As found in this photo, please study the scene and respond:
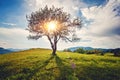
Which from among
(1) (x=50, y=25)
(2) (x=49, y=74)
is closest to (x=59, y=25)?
(1) (x=50, y=25)

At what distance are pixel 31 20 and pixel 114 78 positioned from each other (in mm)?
37719

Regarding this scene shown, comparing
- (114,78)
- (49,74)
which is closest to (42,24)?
(49,74)

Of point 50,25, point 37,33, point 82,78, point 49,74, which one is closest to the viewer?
point 82,78

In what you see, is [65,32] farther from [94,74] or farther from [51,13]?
[94,74]

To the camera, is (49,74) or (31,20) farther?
(31,20)

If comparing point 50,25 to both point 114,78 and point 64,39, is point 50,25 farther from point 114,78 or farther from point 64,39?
point 114,78

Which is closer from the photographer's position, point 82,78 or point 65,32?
point 82,78

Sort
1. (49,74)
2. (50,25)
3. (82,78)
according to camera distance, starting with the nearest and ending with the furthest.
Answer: (82,78), (49,74), (50,25)

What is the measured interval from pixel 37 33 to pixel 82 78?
35.2m

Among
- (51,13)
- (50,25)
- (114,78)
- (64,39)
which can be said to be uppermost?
(51,13)

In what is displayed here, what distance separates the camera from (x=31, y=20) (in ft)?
180

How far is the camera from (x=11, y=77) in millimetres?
25125

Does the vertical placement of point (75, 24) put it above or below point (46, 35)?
above

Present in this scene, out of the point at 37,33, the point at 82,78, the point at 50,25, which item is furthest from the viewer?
the point at 37,33
